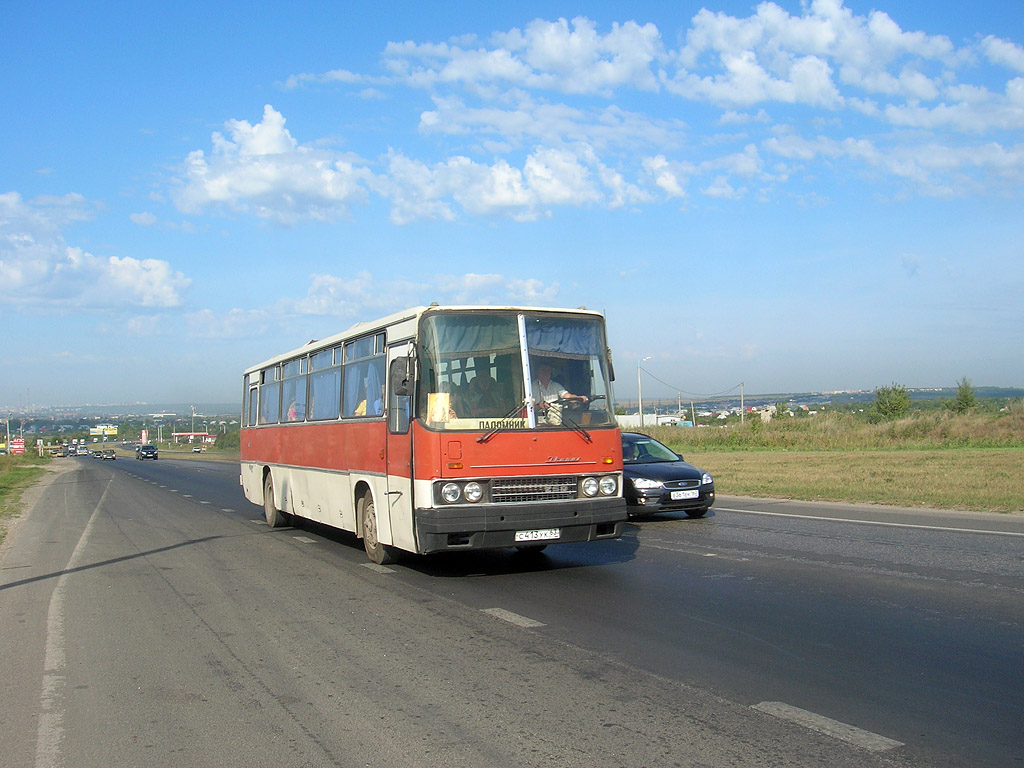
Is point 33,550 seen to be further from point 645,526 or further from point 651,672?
point 651,672

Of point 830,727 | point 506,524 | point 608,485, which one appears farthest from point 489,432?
point 830,727

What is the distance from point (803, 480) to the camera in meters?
24.9

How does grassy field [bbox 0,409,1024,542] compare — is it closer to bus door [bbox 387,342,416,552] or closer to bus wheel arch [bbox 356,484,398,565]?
bus wheel arch [bbox 356,484,398,565]

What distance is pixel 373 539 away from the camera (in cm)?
1141

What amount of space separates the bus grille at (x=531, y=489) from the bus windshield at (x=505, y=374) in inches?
22.1

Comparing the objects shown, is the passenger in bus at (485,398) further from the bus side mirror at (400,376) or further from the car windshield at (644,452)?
the car windshield at (644,452)

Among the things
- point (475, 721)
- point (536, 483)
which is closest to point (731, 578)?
point (536, 483)

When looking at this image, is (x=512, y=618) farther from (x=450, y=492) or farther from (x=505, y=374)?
(x=505, y=374)

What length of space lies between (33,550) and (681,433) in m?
46.2

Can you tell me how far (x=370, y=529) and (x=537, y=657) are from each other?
5218 mm

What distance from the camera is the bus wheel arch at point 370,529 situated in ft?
36.6

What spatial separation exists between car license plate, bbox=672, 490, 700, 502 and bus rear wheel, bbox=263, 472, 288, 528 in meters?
7.18

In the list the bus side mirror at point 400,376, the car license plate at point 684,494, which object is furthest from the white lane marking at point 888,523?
the bus side mirror at point 400,376

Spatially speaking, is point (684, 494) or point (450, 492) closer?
point (450, 492)
